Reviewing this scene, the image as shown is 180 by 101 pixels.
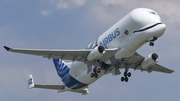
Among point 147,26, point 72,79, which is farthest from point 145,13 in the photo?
point 72,79

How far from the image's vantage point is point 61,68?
193ft

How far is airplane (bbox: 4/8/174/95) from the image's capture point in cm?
4441

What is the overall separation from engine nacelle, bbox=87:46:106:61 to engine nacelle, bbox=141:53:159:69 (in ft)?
26.8

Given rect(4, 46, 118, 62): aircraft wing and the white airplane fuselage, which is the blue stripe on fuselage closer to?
rect(4, 46, 118, 62): aircraft wing

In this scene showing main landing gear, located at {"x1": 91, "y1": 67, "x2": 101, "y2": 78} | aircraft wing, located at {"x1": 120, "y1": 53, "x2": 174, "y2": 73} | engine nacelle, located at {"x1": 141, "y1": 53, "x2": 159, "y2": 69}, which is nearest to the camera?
main landing gear, located at {"x1": 91, "y1": 67, "x2": 101, "y2": 78}

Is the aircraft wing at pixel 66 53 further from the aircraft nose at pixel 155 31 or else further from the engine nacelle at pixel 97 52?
the aircraft nose at pixel 155 31

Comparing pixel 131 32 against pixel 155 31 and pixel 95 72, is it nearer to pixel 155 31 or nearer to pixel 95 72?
pixel 155 31

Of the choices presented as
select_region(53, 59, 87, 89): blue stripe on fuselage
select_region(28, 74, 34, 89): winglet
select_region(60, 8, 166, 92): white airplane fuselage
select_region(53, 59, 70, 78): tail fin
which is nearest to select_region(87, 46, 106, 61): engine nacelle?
select_region(60, 8, 166, 92): white airplane fuselage

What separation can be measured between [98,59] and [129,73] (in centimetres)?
577

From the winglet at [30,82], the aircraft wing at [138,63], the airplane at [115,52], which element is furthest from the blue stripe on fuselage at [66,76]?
the aircraft wing at [138,63]

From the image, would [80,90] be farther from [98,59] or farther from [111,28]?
[111,28]

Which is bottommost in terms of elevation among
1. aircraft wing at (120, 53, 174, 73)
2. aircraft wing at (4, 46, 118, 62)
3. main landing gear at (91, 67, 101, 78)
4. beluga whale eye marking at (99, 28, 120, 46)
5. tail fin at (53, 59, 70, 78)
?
main landing gear at (91, 67, 101, 78)

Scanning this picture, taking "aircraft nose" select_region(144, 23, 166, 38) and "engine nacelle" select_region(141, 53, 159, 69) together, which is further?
"engine nacelle" select_region(141, 53, 159, 69)

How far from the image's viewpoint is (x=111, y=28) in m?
47.9
